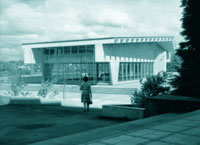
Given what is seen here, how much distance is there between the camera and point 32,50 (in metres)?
35.6

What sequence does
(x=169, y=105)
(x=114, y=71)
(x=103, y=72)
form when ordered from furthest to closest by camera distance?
(x=103, y=72) → (x=114, y=71) → (x=169, y=105)

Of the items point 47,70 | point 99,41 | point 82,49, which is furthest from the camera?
point 47,70

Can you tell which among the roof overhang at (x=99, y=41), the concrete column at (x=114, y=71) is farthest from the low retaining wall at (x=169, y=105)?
the concrete column at (x=114, y=71)

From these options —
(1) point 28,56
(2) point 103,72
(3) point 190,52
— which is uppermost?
(1) point 28,56

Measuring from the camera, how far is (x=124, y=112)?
1006cm

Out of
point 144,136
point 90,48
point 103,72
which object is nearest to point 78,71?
point 103,72

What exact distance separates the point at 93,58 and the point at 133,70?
8.33 meters

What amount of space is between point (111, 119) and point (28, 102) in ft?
20.3

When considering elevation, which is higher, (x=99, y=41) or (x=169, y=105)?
(x=99, y=41)

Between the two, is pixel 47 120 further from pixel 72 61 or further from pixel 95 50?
pixel 72 61

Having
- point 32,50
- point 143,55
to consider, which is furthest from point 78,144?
point 143,55

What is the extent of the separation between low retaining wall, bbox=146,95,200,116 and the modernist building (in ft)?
65.7

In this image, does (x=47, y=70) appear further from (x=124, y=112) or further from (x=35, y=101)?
(x=124, y=112)

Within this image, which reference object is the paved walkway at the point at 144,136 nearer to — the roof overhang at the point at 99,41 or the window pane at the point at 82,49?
the roof overhang at the point at 99,41
